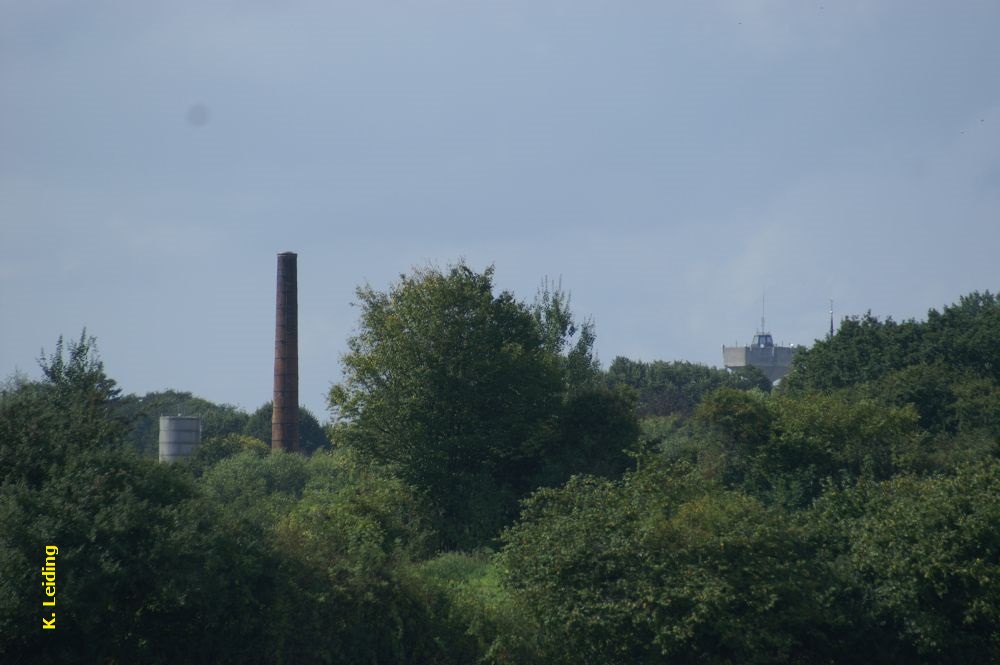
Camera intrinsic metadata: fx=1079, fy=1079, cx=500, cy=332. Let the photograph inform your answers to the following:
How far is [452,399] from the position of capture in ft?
107

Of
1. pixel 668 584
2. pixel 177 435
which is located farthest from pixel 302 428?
pixel 668 584

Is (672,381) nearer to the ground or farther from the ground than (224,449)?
farther from the ground

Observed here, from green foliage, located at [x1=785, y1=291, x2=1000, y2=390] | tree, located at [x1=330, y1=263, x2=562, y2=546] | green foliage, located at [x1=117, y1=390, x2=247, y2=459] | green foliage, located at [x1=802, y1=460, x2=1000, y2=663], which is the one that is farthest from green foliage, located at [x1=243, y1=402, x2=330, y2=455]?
green foliage, located at [x1=802, y1=460, x2=1000, y2=663]

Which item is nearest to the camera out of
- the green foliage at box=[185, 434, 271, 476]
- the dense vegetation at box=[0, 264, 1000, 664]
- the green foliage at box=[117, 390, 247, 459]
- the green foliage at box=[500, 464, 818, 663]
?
the dense vegetation at box=[0, 264, 1000, 664]

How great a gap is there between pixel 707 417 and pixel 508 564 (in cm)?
2138

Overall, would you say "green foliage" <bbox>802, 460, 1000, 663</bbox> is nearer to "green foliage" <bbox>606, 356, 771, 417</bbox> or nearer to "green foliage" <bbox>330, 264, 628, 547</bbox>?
"green foliage" <bbox>330, 264, 628, 547</bbox>

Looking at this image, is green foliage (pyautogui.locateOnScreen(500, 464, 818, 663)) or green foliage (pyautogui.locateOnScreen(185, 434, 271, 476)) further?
green foliage (pyautogui.locateOnScreen(185, 434, 271, 476))

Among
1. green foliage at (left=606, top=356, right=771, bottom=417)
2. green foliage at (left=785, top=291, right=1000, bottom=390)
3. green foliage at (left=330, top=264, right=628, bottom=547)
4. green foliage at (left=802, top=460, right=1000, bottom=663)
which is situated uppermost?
green foliage at (left=606, top=356, right=771, bottom=417)

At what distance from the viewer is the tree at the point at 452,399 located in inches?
1254

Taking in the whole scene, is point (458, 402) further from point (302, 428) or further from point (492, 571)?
point (302, 428)

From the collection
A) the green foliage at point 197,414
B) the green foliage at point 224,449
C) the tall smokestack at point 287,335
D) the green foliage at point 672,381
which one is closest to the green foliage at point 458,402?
the tall smokestack at point 287,335

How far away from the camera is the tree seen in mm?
31844

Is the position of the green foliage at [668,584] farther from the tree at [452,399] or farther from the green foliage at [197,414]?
the green foliage at [197,414]

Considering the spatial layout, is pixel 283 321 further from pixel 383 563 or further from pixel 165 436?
pixel 383 563
